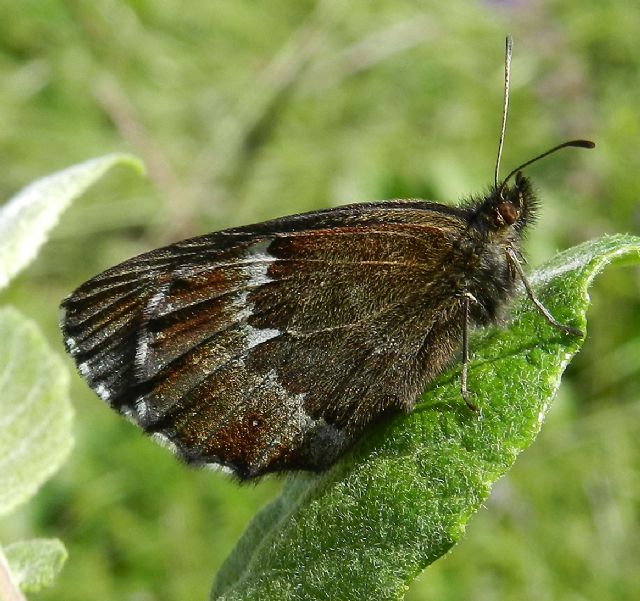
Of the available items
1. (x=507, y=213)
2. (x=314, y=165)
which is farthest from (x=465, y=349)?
(x=314, y=165)

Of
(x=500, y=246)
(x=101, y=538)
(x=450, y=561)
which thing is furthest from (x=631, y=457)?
(x=500, y=246)

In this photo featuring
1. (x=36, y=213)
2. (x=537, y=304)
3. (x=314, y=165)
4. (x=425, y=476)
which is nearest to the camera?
(x=425, y=476)

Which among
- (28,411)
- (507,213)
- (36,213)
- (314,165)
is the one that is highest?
(36,213)

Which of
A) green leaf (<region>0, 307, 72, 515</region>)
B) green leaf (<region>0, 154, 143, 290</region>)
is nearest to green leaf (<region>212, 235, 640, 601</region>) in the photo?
green leaf (<region>0, 307, 72, 515</region>)

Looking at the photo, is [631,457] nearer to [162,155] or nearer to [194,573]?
[194,573]

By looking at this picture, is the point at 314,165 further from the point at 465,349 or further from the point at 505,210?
the point at 465,349

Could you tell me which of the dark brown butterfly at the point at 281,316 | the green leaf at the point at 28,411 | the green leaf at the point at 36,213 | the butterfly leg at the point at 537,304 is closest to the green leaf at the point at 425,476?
the butterfly leg at the point at 537,304

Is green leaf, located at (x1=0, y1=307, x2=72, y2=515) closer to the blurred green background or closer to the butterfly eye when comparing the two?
the butterfly eye
